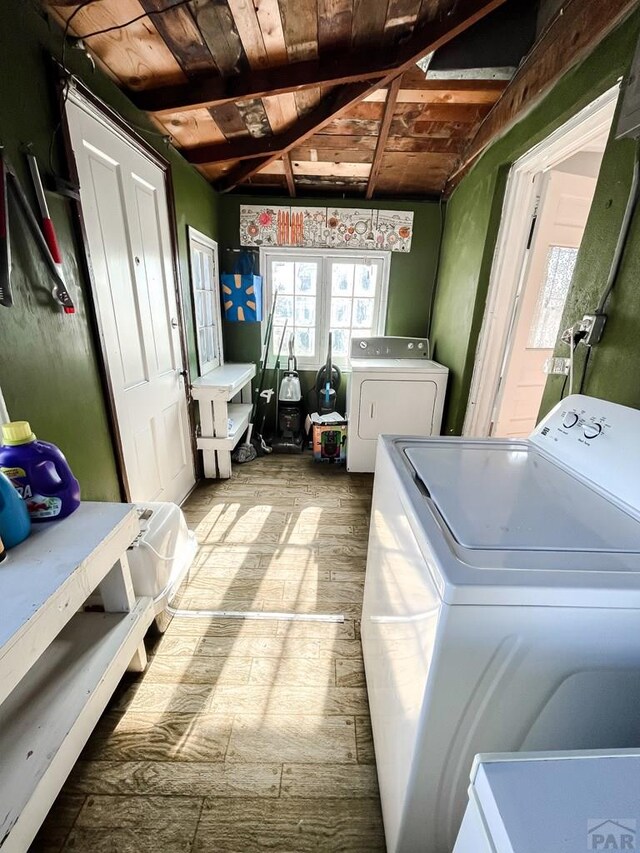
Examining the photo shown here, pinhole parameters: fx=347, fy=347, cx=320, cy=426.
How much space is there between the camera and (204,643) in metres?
1.49

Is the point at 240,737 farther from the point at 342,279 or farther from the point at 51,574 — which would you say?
the point at 342,279

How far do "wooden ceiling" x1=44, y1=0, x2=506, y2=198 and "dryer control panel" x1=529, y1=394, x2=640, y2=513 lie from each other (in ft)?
5.78

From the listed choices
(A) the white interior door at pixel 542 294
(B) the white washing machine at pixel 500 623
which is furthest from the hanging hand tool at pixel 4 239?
(A) the white interior door at pixel 542 294

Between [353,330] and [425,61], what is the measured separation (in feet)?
6.70

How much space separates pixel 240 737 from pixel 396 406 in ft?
7.43

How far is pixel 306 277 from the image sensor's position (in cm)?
350

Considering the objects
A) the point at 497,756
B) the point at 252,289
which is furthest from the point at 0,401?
the point at 252,289

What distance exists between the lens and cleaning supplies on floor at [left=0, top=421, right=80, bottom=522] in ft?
3.15

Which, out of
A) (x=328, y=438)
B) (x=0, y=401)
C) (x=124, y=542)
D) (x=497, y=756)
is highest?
(x=0, y=401)

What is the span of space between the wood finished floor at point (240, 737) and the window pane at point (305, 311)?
8.15 feet

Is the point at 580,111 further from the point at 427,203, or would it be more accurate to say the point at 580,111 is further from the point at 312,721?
the point at 312,721

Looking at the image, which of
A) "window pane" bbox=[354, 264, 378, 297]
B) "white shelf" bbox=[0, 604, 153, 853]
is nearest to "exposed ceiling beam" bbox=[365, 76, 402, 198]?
"window pane" bbox=[354, 264, 378, 297]

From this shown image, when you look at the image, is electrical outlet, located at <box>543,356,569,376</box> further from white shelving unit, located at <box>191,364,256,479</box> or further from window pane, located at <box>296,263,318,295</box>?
window pane, located at <box>296,263,318,295</box>

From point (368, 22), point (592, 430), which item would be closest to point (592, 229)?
point (592, 430)
